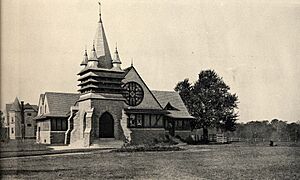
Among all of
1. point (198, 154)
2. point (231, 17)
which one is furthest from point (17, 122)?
point (231, 17)

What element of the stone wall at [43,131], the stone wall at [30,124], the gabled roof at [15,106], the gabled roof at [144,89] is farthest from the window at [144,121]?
the gabled roof at [15,106]

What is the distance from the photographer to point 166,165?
3.71 meters

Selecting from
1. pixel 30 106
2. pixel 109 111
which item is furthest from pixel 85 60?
pixel 109 111

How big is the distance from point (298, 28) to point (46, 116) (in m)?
2.46

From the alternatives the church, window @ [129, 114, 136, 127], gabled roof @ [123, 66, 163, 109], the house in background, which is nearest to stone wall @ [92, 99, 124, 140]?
the church

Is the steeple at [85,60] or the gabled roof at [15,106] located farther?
the steeple at [85,60]

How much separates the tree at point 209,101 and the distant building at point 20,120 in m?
1.28

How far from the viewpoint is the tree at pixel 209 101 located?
4188 mm

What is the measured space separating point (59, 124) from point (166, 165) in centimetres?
101

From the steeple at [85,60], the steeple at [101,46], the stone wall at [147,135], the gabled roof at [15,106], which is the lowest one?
the stone wall at [147,135]

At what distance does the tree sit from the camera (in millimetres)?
4188

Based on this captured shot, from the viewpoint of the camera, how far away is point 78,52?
11.7 ft

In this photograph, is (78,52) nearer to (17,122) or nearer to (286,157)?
(17,122)

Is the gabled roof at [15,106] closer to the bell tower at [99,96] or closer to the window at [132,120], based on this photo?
the bell tower at [99,96]
